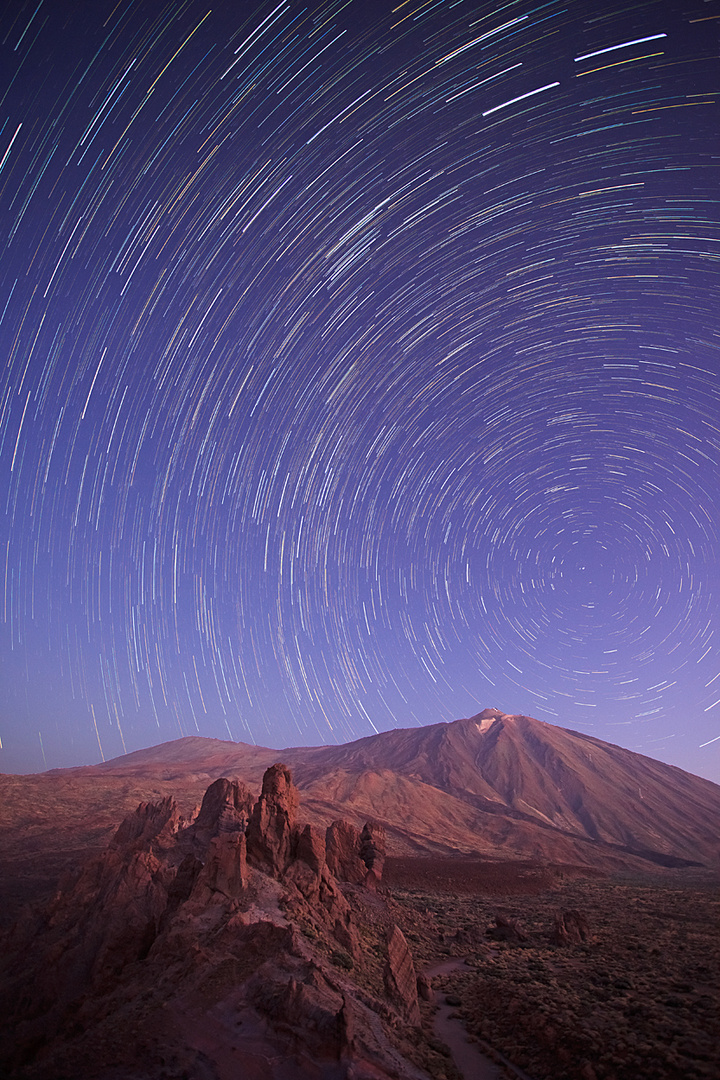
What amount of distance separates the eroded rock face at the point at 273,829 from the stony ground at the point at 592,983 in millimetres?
9353

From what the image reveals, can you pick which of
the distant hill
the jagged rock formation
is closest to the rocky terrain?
the jagged rock formation

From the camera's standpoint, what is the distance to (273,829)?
25531mm

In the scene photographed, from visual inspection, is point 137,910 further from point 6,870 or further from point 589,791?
point 589,791

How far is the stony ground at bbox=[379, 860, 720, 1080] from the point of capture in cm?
1540

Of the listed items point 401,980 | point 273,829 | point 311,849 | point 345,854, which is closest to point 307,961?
point 401,980

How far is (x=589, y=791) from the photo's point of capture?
11825 cm

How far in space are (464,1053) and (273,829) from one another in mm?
12029

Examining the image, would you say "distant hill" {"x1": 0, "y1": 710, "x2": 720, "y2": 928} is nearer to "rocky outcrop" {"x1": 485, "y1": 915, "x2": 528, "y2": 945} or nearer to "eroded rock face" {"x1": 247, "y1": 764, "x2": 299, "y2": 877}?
"eroded rock face" {"x1": 247, "y1": 764, "x2": 299, "y2": 877}

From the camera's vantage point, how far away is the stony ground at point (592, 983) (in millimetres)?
15398

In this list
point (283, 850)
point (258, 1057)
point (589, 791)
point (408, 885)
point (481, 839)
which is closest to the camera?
point (258, 1057)

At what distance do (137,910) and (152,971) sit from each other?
5603 mm

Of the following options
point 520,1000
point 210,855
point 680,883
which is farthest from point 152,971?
point 680,883

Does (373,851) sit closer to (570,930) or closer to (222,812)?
(222,812)

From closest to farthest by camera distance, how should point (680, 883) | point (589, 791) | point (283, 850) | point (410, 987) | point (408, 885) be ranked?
point (410, 987) → point (283, 850) → point (408, 885) → point (680, 883) → point (589, 791)
